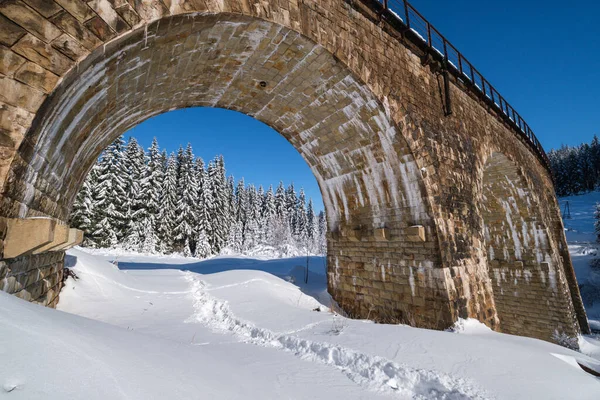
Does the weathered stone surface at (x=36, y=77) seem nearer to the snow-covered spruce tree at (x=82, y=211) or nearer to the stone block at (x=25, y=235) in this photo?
the stone block at (x=25, y=235)

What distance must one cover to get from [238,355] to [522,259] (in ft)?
50.0

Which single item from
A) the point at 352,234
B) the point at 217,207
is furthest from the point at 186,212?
the point at 352,234

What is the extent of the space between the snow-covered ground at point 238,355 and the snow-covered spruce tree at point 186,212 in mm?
26680

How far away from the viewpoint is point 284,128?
8.41 metres

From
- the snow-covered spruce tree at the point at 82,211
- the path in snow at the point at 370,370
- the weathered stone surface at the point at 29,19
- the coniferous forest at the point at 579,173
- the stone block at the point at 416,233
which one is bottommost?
the path in snow at the point at 370,370

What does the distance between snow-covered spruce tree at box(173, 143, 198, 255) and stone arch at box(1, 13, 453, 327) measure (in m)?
28.1

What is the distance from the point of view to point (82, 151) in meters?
4.40

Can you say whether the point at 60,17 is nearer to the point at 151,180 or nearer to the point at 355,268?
the point at 355,268

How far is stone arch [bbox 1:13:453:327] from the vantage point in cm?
327

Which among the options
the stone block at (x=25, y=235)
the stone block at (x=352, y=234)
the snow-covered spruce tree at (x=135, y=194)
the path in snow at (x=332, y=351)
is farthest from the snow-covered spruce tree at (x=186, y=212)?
the stone block at (x=25, y=235)

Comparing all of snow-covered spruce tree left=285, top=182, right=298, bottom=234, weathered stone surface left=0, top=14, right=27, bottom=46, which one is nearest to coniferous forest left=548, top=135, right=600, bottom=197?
snow-covered spruce tree left=285, top=182, right=298, bottom=234

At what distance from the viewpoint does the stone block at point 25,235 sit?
2.53 metres

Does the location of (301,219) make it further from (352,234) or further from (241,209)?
(352,234)

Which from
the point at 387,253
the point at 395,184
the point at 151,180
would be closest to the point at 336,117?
the point at 395,184
